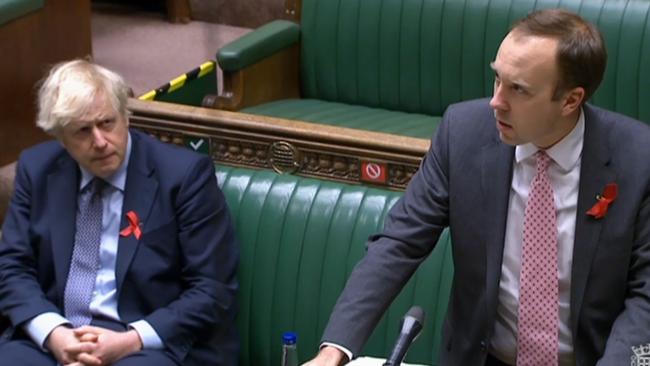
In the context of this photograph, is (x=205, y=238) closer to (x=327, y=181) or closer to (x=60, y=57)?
(x=327, y=181)

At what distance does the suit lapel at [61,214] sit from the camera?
288 cm

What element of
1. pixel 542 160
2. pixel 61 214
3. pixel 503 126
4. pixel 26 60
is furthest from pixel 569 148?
pixel 26 60

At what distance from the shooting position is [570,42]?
1960 millimetres

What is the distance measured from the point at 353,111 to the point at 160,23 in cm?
206

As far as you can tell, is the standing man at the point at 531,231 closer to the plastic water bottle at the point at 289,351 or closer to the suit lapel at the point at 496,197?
the suit lapel at the point at 496,197

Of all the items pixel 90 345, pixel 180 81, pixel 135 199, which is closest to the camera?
pixel 90 345

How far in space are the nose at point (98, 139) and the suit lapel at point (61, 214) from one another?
14 centimetres

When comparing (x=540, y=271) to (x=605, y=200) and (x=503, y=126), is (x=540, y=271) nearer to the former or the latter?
(x=605, y=200)

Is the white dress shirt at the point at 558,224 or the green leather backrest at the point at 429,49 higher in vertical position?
the white dress shirt at the point at 558,224

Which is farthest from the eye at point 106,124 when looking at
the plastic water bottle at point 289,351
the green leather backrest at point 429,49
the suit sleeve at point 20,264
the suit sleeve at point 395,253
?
the green leather backrest at point 429,49

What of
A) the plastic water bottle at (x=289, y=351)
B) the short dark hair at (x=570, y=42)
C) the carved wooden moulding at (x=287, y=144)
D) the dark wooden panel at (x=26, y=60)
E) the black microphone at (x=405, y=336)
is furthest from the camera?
the dark wooden panel at (x=26, y=60)

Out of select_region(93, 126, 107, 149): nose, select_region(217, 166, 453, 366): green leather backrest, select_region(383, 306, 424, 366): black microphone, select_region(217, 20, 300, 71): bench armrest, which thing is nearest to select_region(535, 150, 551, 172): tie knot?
select_region(383, 306, 424, 366): black microphone

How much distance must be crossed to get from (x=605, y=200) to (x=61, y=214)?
4.21 ft

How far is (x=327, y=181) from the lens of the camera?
304 centimetres
